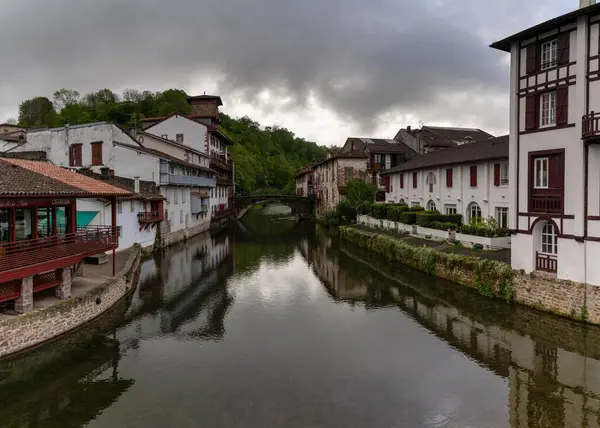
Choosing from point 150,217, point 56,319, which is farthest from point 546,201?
point 150,217

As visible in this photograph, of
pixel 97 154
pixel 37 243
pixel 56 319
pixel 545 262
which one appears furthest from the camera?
pixel 97 154

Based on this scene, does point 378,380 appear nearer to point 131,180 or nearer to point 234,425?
point 234,425

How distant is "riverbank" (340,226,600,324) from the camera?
57.0 feet

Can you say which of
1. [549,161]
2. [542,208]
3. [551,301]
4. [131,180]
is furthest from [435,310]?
[131,180]

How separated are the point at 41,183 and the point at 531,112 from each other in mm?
20449

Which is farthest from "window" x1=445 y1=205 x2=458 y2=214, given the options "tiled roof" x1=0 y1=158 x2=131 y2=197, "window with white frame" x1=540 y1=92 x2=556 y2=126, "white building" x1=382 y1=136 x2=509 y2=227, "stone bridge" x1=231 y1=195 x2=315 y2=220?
"stone bridge" x1=231 y1=195 x2=315 y2=220

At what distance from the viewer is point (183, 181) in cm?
4216

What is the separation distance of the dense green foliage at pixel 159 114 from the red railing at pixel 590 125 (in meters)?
61.3

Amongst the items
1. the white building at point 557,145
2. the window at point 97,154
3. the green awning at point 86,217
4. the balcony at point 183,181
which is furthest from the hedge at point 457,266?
the window at point 97,154

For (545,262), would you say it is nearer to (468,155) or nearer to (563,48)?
(563,48)

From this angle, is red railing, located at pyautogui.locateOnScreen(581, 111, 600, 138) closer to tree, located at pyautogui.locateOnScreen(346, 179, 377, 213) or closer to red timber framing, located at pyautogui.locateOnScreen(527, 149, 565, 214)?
red timber framing, located at pyautogui.locateOnScreen(527, 149, 565, 214)

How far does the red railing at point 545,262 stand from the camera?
62.3 feet

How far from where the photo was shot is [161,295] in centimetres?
2277

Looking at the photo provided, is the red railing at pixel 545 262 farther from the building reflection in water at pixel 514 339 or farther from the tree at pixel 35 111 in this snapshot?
the tree at pixel 35 111
